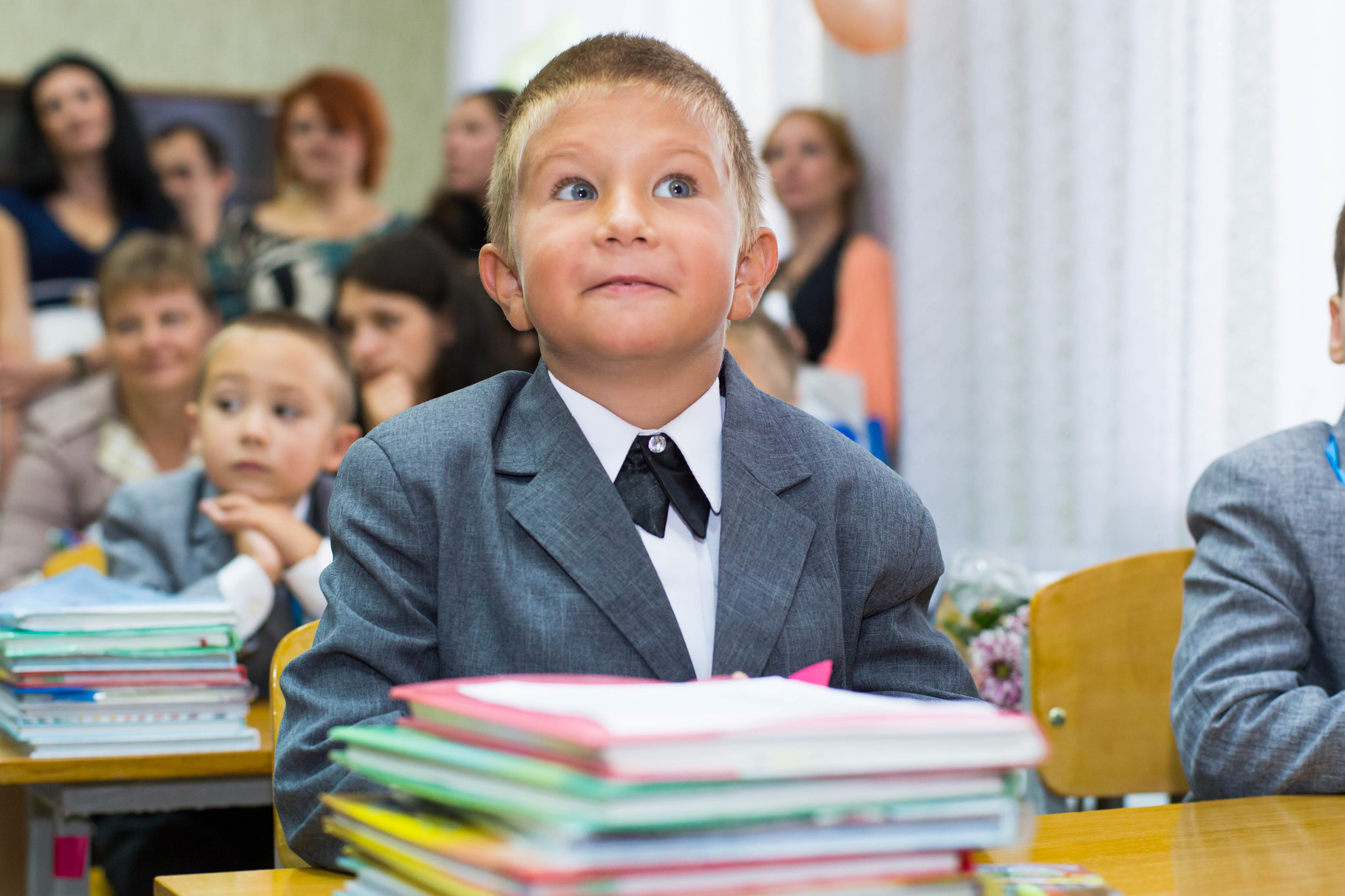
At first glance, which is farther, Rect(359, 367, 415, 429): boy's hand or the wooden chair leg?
Rect(359, 367, 415, 429): boy's hand

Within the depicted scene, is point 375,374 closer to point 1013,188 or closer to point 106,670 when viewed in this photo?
point 1013,188

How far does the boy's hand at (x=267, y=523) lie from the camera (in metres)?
2.02

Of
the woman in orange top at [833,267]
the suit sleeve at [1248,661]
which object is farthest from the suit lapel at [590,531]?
the woman in orange top at [833,267]

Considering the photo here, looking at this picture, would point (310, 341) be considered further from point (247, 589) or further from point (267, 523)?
point (247, 589)

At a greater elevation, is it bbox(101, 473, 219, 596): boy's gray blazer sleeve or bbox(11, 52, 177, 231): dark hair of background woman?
bbox(11, 52, 177, 231): dark hair of background woman

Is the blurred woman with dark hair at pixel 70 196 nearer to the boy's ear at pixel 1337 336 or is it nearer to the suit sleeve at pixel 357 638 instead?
the suit sleeve at pixel 357 638

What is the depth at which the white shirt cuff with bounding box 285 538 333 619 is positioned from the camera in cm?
204

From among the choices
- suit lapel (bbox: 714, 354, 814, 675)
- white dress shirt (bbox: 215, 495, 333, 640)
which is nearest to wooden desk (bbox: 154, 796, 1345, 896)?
suit lapel (bbox: 714, 354, 814, 675)

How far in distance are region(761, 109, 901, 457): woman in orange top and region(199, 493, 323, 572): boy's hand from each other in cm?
161

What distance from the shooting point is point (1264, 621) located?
4.12 feet

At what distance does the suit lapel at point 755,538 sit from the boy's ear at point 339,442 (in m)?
1.32

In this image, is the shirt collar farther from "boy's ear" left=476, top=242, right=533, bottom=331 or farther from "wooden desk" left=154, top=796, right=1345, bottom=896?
"wooden desk" left=154, top=796, right=1345, bottom=896

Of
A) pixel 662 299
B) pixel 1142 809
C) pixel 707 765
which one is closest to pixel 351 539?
pixel 662 299

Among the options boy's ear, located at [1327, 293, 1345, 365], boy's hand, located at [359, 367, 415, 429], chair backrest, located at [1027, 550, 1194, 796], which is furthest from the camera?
boy's hand, located at [359, 367, 415, 429]
